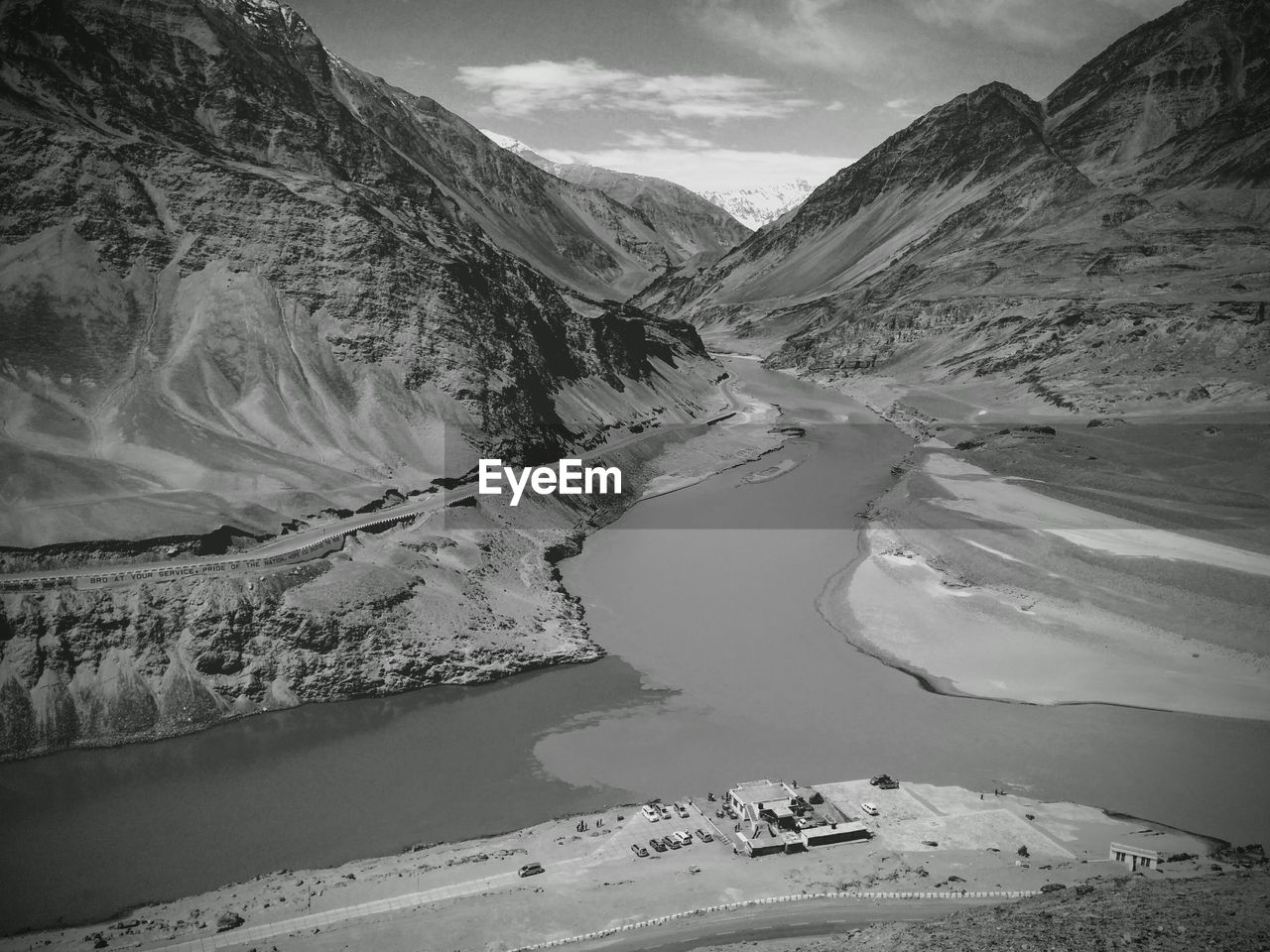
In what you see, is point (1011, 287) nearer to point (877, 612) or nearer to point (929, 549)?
point (929, 549)

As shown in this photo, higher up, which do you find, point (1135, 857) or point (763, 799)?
point (1135, 857)

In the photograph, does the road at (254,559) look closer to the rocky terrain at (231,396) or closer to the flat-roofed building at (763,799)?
the rocky terrain at (231,396)


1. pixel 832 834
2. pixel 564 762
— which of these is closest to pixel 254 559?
pixel 564 762

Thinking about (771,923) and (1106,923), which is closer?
(1106,923)

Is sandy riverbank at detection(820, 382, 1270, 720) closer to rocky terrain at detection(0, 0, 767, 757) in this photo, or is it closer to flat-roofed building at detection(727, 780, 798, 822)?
flat-roofed building at detection(727, 780, 798, 822)

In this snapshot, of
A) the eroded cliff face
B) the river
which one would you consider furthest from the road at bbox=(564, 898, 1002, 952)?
the eroded cliff face

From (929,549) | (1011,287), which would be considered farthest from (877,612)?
(1011,287)

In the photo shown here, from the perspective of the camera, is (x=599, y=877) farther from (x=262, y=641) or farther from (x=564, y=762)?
(x=262, y=641)
